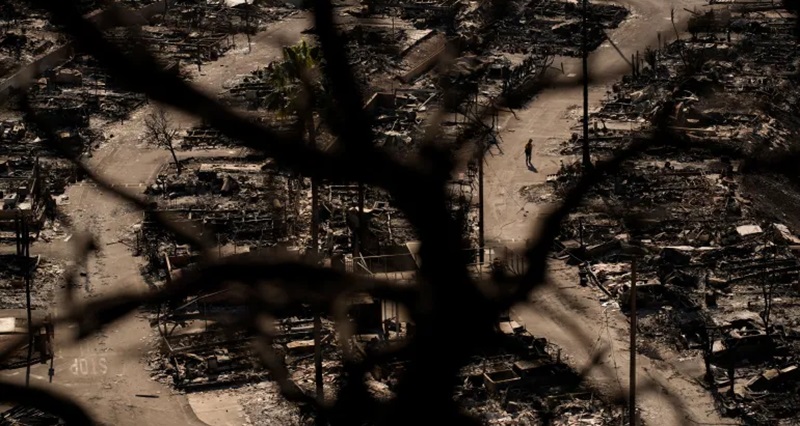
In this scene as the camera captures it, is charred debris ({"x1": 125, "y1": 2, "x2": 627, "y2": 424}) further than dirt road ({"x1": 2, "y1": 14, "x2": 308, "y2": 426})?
No

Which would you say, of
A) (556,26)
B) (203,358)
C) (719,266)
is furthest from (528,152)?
(556,26)

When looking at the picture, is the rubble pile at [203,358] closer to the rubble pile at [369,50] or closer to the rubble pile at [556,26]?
the rubble pile at [369,50]

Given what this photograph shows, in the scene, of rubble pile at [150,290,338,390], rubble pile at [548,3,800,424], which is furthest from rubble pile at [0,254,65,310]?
rubble pile at [548,3,800,424]

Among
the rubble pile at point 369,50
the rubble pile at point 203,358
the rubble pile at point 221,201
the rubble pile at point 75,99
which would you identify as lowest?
the rubble pile at point 203,358

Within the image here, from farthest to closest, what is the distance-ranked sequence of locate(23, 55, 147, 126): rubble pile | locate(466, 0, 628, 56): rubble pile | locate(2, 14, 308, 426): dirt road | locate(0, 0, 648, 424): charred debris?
locate(466, 0, 628, 56): rubble pile, locate(23, 55, 147, 126): rubble pile, locate(2, 14, 308, 426): dirt road, locate(0, 0, 648, 424): charred debris

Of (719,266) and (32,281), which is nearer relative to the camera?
(719,266)

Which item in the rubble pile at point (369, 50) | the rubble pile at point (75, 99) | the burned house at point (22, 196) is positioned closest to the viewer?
the rubble pile at point (369, 50)

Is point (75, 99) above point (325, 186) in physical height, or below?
below

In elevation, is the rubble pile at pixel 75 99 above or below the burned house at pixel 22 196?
above

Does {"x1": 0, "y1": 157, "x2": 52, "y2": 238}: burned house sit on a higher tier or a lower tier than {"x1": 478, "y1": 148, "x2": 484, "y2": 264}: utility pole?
lower

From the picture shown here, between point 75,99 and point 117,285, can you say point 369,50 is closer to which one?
point 117,285

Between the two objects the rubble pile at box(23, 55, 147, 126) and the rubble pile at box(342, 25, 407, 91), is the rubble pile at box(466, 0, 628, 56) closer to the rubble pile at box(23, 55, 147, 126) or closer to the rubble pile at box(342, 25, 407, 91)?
the rubble pile at box(23, 55, 147, 126)

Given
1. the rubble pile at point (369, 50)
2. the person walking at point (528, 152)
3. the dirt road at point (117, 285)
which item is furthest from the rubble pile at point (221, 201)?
the rubble pile at point (369, 50)
